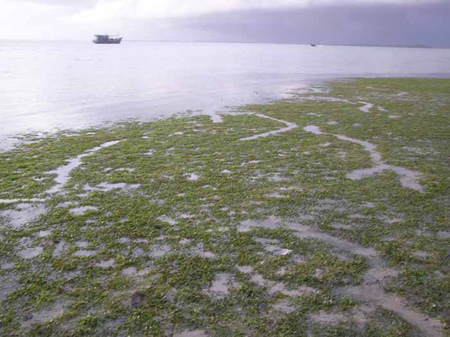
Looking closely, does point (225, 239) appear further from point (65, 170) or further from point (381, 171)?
point (65, 170)

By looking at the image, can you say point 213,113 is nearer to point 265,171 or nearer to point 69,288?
point 265,171

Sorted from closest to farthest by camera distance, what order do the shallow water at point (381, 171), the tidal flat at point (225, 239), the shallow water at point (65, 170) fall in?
the tidal flat at point (225, 239) < the shallow water at point (65, 170) < the shallow water at point (381, 171)

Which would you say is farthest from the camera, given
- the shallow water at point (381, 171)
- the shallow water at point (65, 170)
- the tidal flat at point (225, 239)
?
the shallow water at point (381, 171)

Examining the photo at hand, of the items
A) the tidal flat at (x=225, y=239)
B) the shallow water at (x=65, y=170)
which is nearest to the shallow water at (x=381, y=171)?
the tidal flat at (x=225, y=239)

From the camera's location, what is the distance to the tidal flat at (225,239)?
16.5 feet

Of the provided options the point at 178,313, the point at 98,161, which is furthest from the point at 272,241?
the point at 98,161

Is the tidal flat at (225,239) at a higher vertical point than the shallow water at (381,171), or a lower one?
lower

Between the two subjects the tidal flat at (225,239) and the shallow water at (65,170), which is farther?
the shallow water at (65,170)

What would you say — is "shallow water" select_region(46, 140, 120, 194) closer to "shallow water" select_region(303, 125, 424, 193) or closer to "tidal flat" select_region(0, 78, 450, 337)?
"tidal flat" select_region(0, 78, 450, 337)

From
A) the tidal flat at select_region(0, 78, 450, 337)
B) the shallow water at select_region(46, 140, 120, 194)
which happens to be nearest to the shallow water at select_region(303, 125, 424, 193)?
the tidal flat at select_region(0, 78, 450, 337)

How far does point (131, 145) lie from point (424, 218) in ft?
32.3

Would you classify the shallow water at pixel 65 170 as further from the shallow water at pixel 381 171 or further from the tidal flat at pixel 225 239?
the shallow water at pixel 381 171

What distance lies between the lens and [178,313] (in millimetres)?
5066

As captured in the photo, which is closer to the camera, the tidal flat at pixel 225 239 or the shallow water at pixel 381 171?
the tidal flat at pixel 225 239
